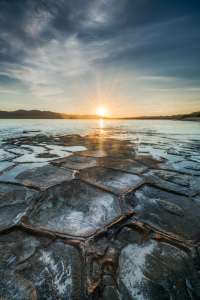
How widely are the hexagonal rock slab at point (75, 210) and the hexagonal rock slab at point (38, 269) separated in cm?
13

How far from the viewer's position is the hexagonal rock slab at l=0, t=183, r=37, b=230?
3.50 ft

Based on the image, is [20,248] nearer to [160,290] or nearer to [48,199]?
[48,199]

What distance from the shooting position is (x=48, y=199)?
1.35 meters

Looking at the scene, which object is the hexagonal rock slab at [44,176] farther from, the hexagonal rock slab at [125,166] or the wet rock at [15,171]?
the hexagonal rock slab at [125,166]

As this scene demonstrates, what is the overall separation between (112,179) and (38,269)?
50.0 inches

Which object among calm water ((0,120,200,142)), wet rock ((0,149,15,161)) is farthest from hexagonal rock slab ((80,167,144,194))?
calm water ((0,120,200,142))

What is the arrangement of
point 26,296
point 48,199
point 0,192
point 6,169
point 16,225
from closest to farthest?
point 26,296
point 16,225
point 48,199
point 0,192
point 6,169

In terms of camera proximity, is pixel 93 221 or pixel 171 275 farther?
pixel 93 221

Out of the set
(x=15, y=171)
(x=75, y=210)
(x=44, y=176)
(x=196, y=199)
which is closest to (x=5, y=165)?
(x=15, y=171)

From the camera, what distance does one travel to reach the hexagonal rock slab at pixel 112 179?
1.62 metres

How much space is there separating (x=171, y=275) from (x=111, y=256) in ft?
1.10

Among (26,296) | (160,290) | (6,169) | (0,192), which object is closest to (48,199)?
(0,192)

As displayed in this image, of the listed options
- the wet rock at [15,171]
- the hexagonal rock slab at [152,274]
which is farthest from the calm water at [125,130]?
the hexagonal rock slab at [152,274]

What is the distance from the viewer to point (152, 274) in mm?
712
